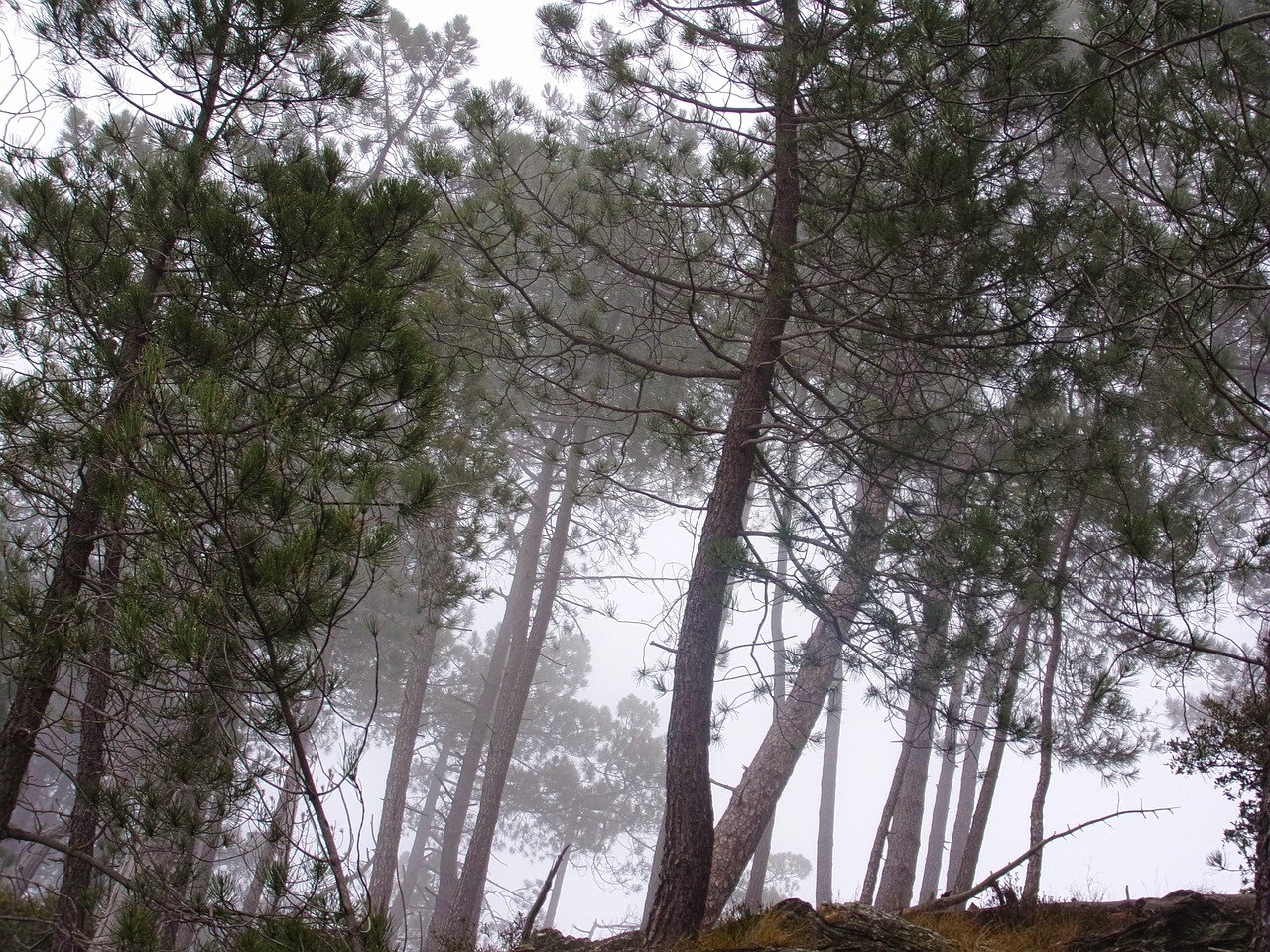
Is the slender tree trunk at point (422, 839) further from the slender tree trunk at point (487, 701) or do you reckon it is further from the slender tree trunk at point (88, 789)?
the slender tree trunk at point (88, 789)

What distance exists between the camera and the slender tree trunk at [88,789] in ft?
10.0

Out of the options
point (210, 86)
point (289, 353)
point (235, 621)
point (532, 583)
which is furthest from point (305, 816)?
point (532, 583)

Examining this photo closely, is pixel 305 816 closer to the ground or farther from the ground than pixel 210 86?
closer to the ground

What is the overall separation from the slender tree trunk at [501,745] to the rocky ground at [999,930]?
391 centimetres

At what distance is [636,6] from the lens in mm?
5074

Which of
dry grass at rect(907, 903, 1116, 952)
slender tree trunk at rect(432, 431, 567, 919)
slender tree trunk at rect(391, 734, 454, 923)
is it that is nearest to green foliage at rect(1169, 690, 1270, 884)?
dry grass at rect(907, 903, 1116, 952)

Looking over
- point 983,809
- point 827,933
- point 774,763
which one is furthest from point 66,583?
point 983,809

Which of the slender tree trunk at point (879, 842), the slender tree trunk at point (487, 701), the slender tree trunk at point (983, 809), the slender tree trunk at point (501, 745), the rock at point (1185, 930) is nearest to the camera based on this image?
the rock at point (1185, 930)

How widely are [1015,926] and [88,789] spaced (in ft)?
14.8

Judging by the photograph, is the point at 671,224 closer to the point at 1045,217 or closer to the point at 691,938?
the point at 1045,217

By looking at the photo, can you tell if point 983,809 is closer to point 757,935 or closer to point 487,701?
point 757,935

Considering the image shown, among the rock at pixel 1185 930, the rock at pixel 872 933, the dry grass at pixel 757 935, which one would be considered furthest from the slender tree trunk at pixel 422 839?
the rock at pixel 1185 930

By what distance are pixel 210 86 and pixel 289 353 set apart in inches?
59.9

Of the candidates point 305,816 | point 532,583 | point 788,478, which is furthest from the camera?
point 532,583
